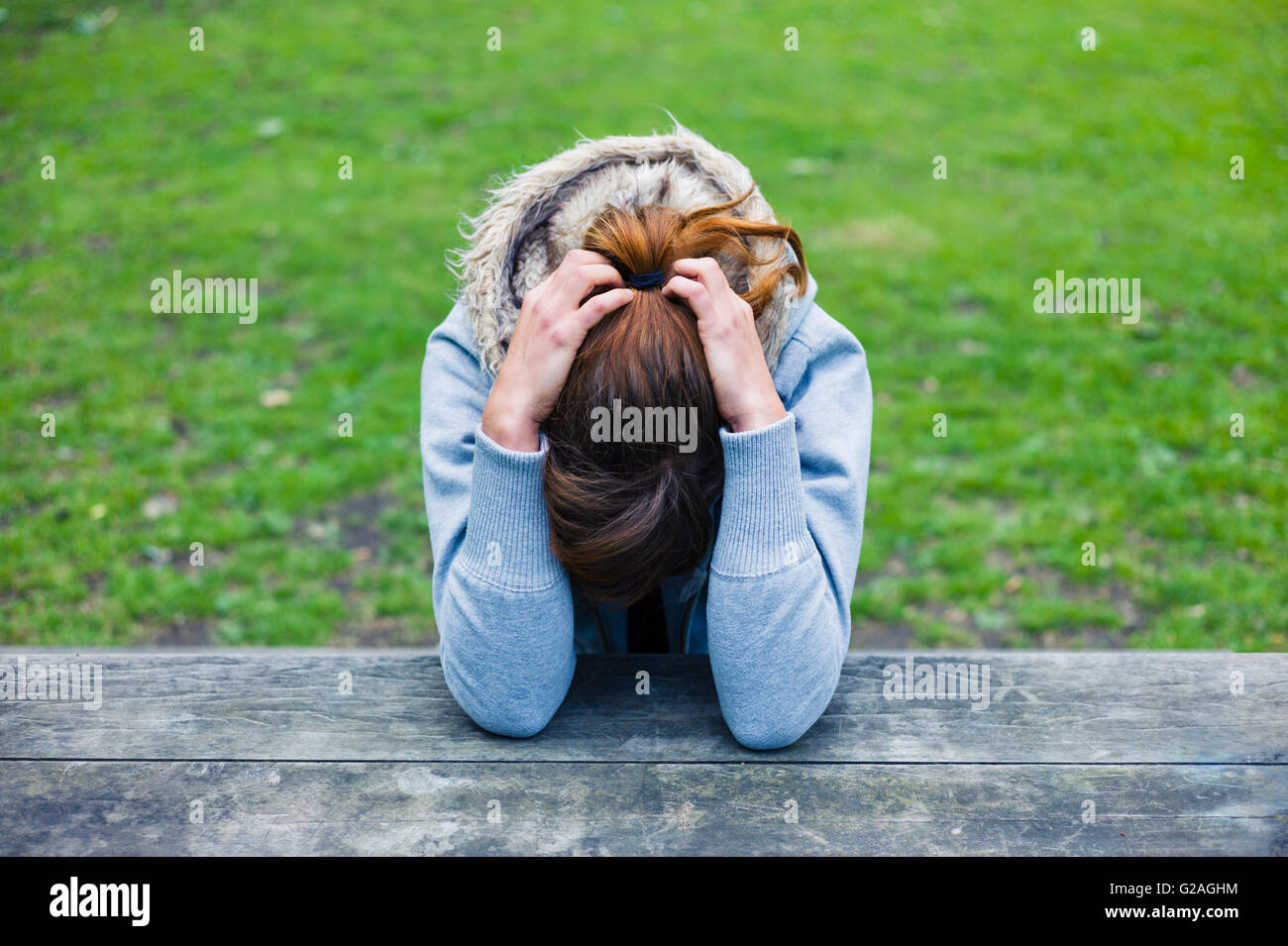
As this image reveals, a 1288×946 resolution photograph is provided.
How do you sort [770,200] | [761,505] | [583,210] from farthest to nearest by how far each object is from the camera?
1. [770,200]
2. [583,210]
3. [761,505]

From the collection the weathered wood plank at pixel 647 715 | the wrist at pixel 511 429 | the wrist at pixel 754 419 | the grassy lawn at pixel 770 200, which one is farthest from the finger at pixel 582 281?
the grassy lawn at pixel 770 200

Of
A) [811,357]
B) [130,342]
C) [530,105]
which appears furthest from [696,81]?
[811,357]

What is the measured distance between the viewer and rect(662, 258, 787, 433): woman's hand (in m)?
1.55

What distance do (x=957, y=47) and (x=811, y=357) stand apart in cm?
790

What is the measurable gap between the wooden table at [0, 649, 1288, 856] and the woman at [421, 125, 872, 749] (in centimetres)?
11

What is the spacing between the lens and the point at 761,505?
1621mm

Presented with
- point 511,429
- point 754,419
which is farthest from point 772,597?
point 511,429

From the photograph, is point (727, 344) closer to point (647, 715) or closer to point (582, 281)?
point (582, 281)

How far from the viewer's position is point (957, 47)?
8453 mm

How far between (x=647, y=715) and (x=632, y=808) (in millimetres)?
255

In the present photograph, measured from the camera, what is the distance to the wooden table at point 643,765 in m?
1.54

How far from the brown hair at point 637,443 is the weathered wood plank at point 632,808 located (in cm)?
38

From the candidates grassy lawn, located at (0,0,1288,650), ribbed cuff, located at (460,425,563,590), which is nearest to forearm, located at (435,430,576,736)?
ribbed cuff, located at (460,425,563,590)
